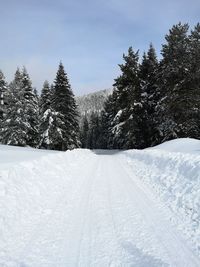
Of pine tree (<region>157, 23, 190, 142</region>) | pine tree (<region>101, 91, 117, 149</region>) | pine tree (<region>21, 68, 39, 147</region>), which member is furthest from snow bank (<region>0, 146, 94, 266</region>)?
pine tree (<region>101, 91, 117, 149</region>)

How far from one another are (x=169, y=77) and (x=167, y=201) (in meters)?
23.5

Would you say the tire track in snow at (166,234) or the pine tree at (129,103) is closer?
the tire track in snow at (166,234)

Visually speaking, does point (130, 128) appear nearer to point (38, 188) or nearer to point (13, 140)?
point (13, 140)

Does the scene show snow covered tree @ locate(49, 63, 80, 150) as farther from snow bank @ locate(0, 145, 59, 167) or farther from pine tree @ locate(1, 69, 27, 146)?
snow bank @ locate(0, 145, 59, 167)

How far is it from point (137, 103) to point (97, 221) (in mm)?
28817

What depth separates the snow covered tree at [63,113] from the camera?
3350cm

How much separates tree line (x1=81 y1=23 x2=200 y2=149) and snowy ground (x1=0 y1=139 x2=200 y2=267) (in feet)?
62.4

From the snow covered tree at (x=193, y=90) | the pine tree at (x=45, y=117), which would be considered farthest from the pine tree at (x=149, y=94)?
the pine tree at (x=45, y=117)

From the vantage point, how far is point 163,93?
100 ft

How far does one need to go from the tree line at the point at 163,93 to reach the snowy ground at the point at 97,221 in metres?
19.0

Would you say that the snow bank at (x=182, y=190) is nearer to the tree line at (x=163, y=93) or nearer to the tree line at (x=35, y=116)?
the tree line at (x=163, y=93)

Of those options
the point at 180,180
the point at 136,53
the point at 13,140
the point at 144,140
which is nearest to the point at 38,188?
the point at 180,180

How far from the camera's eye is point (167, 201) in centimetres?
771

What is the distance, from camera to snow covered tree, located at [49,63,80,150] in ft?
110
